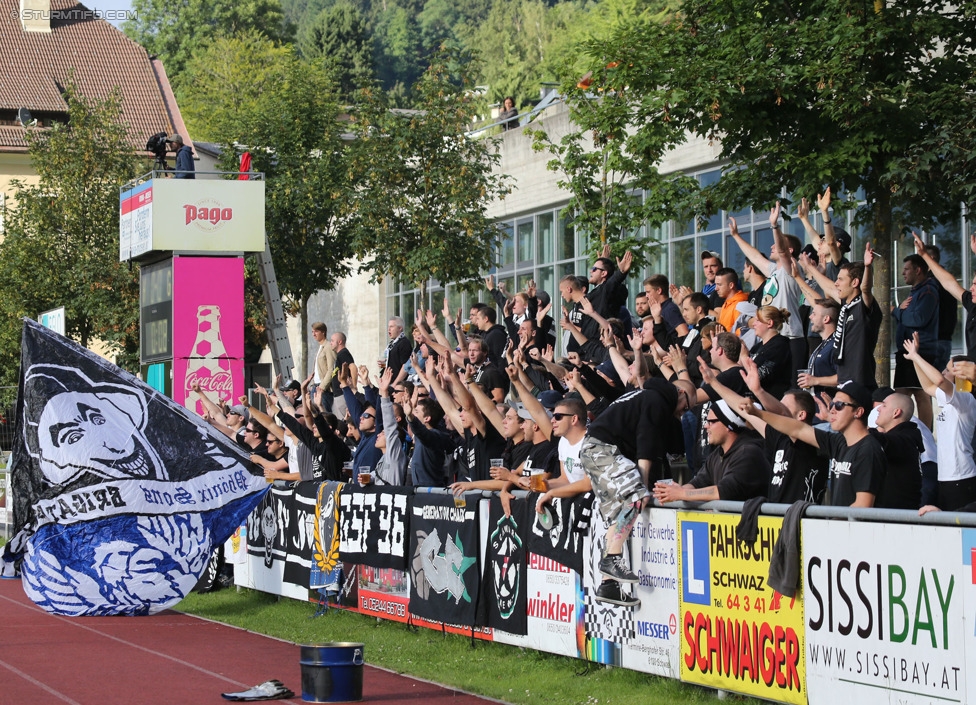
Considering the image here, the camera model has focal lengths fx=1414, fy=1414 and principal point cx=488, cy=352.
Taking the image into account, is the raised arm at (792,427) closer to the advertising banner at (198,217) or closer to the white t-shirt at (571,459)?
the white t-shirt at (571,459)

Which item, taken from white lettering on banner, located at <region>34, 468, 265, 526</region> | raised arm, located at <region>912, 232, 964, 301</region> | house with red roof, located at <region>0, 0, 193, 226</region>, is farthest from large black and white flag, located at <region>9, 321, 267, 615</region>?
house with red roof, located at <region>0, 0, 193, 226</region>

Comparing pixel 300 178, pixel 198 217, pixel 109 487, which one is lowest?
pixel 109 487

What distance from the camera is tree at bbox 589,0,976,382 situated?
47.2 feet

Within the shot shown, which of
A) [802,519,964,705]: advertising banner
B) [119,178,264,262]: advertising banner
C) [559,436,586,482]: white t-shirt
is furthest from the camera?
[119,178,264,262]: advertising banner

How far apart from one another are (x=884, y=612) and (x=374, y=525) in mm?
7186

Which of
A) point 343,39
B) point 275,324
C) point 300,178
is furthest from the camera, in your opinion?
point 343,39

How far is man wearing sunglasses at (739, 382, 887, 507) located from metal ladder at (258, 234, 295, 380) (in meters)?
19.7

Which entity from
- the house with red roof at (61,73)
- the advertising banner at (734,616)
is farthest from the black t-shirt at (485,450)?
the house with red roof at (61,73)

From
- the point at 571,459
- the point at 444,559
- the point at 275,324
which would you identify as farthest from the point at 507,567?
the point at 275,324

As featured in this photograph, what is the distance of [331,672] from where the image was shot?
10.2 metres

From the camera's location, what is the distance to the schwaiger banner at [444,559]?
12.5m

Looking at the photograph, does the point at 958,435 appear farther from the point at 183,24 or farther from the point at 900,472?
the point at 183,24

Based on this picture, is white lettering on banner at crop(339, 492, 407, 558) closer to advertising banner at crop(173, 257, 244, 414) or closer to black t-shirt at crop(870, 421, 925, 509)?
black t-shirt at crop(870, 421, 925, 509)

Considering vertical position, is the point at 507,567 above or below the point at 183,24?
below
